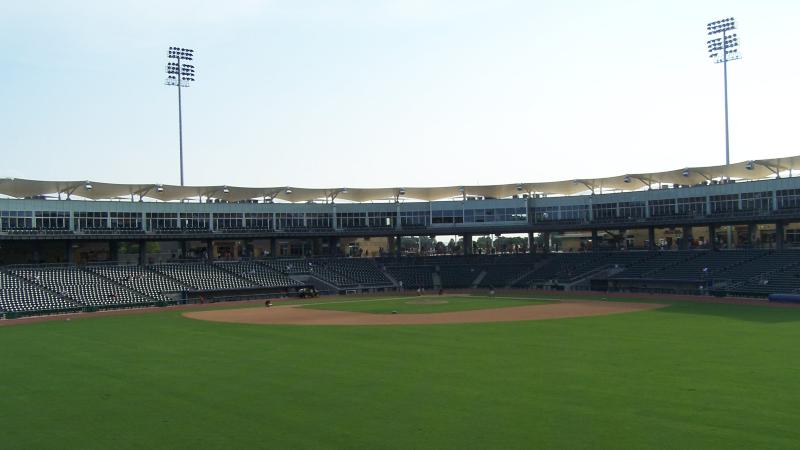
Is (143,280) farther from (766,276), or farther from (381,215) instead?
(766,276)

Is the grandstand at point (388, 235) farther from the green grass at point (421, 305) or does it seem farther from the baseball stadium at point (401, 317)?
the green grass at point (421, 305)

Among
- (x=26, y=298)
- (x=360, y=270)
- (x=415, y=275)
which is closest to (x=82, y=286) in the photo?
(x=26, y=298)

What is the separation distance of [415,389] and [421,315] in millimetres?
26444

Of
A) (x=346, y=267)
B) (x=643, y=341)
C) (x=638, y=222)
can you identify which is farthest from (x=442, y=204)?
(x=643, y=341)

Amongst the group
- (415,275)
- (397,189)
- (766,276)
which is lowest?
(415,275)

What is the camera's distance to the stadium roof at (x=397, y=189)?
6400cm

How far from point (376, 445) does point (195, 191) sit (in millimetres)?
64878

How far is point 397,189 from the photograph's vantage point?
8369cm

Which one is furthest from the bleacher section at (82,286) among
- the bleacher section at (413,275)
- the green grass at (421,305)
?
the bleacher section at (413,275)

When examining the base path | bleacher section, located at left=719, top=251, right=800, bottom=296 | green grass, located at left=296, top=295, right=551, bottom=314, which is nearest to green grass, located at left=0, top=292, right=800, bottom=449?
the base path

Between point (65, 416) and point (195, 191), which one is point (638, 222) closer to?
point (195, 191)

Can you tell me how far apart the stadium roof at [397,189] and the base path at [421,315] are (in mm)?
22687

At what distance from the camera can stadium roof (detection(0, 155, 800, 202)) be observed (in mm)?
64000

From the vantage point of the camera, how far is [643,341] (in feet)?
97.8
